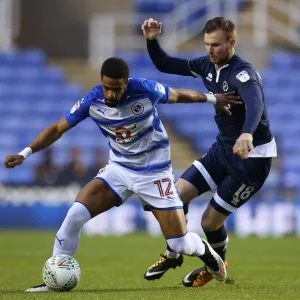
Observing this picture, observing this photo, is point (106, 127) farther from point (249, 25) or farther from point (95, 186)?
point (249, 25)

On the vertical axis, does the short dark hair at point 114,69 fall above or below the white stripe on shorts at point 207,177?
above

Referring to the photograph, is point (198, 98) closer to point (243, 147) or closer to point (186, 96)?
point (186, 96)

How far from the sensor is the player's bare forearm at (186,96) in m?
8.34

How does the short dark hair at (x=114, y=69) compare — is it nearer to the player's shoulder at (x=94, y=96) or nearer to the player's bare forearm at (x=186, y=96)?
the player's shoulder at (x=94, y=96)

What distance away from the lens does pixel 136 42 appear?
92.5ft

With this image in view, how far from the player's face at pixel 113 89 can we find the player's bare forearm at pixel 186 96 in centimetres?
47

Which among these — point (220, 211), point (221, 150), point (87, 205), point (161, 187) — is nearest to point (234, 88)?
point (221, 150)

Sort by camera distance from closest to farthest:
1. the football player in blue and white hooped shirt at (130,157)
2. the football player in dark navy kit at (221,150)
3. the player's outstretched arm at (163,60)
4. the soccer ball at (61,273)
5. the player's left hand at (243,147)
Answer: the player's left hand at (243,147)
the soccer ball at (61,273)
the football player in blue and white hooped shirt at (130,157)
the football player in dark navy kit at (221,150)
the player's outstretched arm at (163,60)

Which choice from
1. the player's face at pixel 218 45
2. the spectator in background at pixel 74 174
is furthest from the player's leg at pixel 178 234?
the spectator in background at pixel 74 174

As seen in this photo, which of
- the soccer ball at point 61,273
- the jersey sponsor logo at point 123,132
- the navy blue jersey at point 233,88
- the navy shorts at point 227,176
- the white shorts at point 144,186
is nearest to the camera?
the soccer ball at point 61,273

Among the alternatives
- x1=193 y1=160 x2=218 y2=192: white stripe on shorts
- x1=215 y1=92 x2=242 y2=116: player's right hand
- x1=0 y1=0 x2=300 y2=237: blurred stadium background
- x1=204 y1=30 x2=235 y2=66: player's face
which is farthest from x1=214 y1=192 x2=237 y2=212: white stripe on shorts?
x1=0 y1=0 x2=300 y2=237: blurred stadium background

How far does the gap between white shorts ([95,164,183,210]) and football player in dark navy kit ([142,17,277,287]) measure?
25.0 inches

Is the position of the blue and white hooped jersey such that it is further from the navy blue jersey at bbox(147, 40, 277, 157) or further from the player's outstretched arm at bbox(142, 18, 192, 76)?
the player's outstretched arm at bbox(142, 18, 192, 76)

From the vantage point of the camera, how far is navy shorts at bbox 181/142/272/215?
9.10 metres
